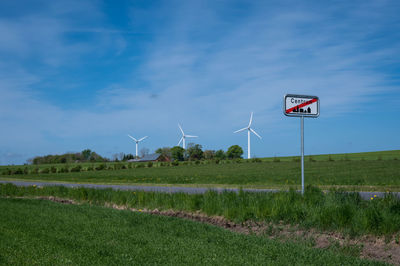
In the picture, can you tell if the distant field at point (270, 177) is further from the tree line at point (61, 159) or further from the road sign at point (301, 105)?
the tree line at point (61, 159)

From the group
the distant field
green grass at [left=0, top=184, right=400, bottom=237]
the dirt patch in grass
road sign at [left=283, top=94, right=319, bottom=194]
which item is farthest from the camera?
the distant field

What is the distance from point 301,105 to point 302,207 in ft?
12.4

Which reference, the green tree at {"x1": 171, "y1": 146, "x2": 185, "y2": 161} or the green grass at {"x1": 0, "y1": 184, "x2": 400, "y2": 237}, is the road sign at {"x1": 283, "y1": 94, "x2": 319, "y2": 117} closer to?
the green grass at {"x1": 0, "y1": 184, "x2": 400, "y2": 237}

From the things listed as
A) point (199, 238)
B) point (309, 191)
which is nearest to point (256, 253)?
point (199, 238)

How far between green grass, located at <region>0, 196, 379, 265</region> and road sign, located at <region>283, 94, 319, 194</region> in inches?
176

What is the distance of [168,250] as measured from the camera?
6.84 metres

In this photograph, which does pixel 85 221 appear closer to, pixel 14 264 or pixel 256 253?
pixel 14 264

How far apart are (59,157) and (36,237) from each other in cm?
10823

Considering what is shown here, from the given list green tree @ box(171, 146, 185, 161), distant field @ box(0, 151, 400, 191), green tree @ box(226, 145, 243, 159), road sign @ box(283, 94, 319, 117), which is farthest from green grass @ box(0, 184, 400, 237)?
green tree @ box(226, 145, 243, 159)

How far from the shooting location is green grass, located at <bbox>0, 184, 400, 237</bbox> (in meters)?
7.39

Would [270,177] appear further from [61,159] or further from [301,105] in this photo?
[61,159]

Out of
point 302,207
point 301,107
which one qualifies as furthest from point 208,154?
point 302,207

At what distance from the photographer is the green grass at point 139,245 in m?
6.21

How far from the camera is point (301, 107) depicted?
1148 cm
